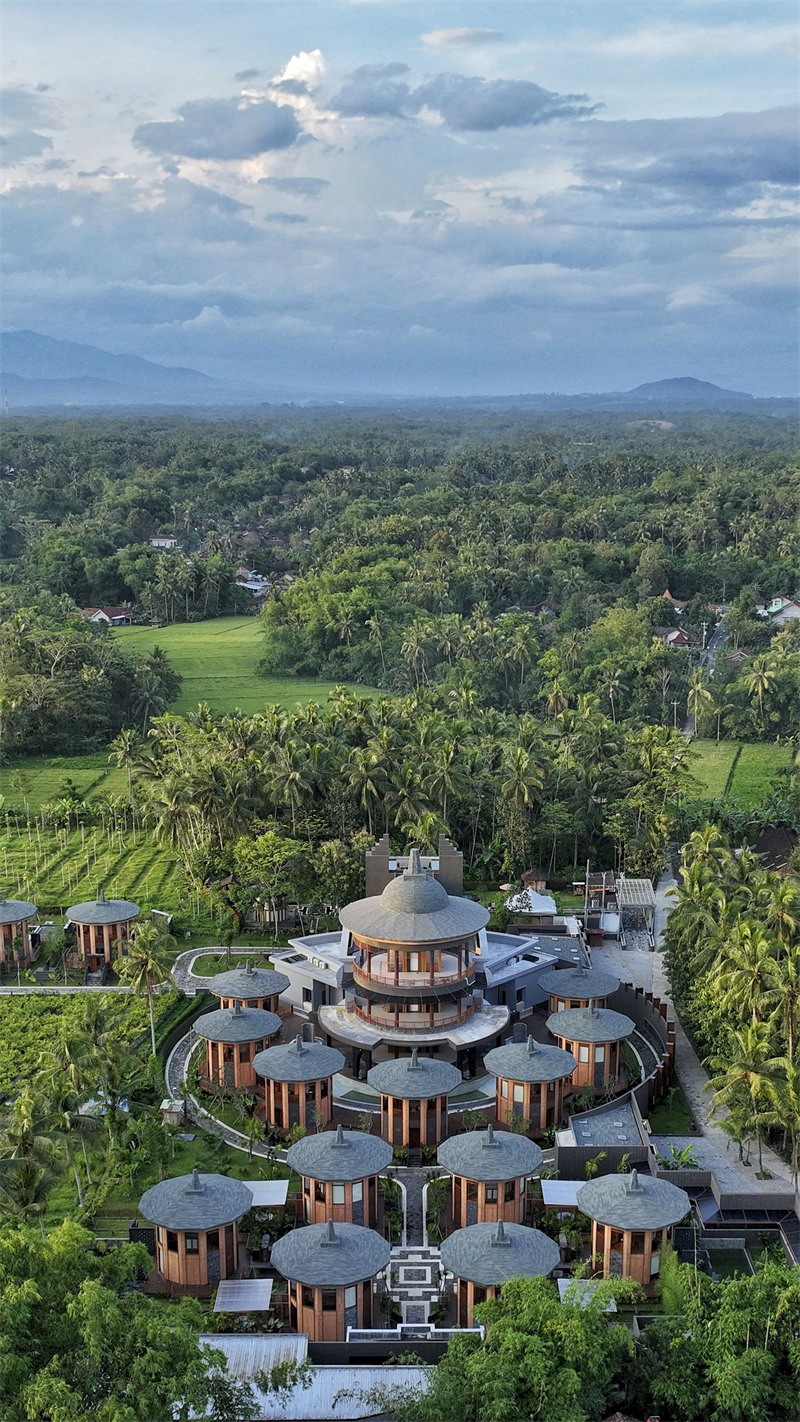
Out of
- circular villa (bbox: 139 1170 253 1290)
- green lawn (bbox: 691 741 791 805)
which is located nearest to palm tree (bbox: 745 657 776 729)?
green lawn (bbox: 691 741 791 805)

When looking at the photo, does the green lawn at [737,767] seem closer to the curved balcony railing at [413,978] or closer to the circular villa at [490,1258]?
the curved balcony railing at [413,978]

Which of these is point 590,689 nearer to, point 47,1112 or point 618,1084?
point 618,1084

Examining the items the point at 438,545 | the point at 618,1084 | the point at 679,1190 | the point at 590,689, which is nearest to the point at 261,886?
the point at 618,1084

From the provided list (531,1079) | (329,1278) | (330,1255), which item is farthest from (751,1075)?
(329,1278)

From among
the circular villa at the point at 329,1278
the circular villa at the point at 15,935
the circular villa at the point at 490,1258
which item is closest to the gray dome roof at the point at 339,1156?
the circular villa at the point at 329,1278

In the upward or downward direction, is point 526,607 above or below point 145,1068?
above

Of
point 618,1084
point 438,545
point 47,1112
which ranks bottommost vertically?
point 618,1084
